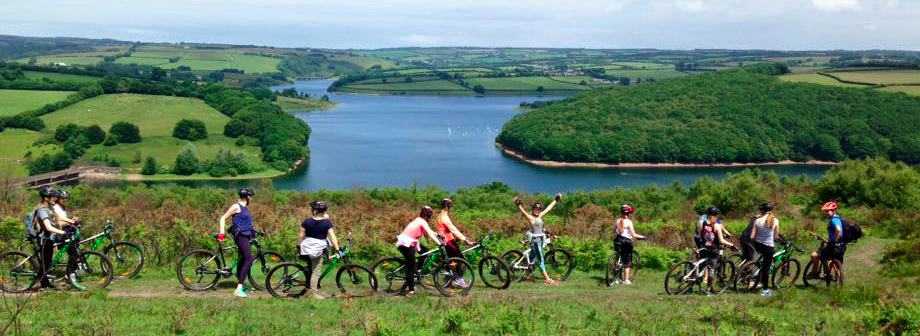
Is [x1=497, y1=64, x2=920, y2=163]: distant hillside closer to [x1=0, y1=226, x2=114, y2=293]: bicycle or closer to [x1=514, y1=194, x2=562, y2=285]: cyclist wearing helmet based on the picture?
[x1=514, y1=194, x2=562, y2=285]: cyclist wearing helmet

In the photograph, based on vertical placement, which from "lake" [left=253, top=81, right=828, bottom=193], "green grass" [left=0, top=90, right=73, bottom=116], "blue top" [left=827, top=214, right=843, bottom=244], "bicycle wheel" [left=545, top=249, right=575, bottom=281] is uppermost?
"blue top" [left=827, top=214, right=843, bottom=244]

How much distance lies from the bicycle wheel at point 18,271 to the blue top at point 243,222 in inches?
134

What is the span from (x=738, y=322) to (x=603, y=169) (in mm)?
121542

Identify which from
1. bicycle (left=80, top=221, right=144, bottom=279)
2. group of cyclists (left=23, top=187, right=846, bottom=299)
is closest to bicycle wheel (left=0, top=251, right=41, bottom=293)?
group of cyclists (left=23, top=187, right=846, bottom=299)

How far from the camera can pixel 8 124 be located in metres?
123

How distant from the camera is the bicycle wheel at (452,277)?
12.5 metres

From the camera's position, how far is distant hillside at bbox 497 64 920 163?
135 metres

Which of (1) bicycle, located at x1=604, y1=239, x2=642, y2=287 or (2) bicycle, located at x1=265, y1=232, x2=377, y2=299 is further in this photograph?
(1) bicycle, located at x1=604, y1=239, x2=642, y2=287

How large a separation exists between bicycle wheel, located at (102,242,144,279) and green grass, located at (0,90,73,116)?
450 ft

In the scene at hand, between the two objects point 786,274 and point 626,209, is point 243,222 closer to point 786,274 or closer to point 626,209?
point 626,209

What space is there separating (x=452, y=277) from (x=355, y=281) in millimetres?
1660

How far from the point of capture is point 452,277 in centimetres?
1263

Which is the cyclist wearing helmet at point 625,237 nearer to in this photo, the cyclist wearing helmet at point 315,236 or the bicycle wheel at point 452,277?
the bicycle wheel at point 452,277

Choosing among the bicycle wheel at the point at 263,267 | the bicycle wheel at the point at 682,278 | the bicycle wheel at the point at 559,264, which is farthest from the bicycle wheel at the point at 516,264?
the bicycle wheel at the point at 263,267
